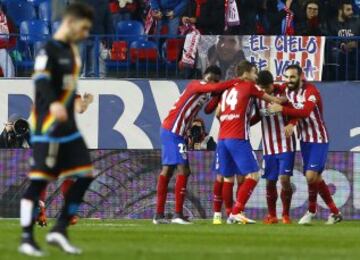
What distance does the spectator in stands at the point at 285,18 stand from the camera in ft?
82.8

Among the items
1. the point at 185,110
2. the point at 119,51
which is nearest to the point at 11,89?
the point at 119,51

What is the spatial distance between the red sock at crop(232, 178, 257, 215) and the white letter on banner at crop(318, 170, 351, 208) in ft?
12.1

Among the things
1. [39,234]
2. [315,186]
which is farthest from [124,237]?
[315,186]

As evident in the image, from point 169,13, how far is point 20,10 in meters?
3.20

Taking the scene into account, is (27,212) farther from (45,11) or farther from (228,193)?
(45,11)

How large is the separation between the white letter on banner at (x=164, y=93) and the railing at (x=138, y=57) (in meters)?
0.25

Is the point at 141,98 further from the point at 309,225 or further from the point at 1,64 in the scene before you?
the point at 309,225

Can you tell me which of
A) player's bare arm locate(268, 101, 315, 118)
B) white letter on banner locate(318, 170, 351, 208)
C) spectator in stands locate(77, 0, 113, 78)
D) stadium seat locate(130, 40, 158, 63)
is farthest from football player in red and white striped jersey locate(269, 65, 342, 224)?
spectator in stands locate(77, 0, 113, 78)

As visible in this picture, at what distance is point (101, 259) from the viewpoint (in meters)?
11.4

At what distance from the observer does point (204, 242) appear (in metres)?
14.1

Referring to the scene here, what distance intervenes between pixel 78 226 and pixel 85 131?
7.32 meters

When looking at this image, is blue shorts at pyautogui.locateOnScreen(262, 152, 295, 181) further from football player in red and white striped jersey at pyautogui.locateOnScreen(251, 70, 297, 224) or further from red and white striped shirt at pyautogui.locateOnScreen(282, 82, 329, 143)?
red and white striped shirt at pyautogui.locateOnScreen(282, 82, 329, 143)

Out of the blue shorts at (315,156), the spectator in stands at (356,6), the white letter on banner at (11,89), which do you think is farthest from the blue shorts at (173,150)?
the spectator in stands at (356,6)

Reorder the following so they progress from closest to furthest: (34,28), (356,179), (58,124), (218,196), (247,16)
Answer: (58,124) → (218,196) → (356,179) → (247,16) → (34,28)
